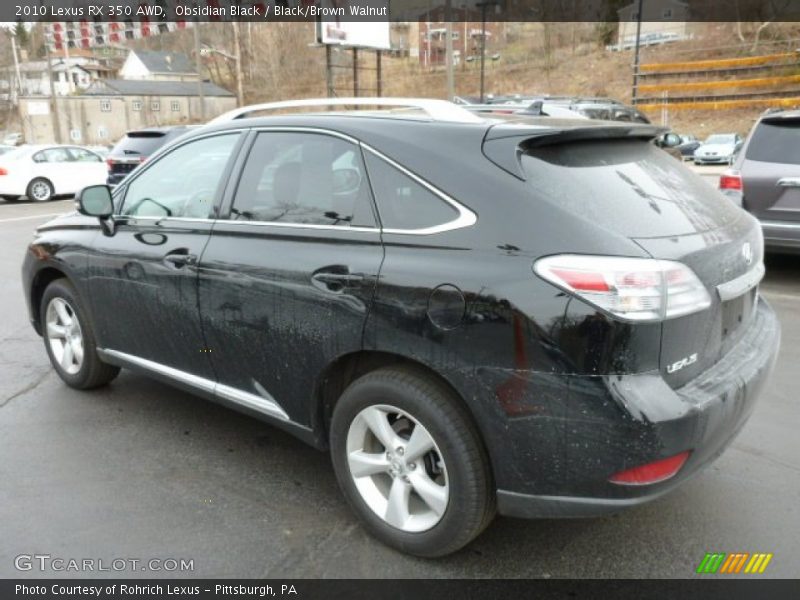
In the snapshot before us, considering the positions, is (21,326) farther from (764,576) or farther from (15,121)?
(15,121)

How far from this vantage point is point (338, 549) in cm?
276

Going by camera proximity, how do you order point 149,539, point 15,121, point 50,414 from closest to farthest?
point 149,539 < point 50,414 < point 15,121

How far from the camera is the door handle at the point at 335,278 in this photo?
2.62 meters

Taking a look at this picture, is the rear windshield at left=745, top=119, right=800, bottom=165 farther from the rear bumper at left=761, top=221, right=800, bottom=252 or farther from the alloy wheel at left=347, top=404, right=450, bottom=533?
the alloy wheel at left=347, top=404, right=450, bottom=533

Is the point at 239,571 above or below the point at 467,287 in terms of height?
below

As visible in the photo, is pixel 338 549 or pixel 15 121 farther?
pixel 15 121

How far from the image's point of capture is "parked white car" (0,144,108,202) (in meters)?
17.7

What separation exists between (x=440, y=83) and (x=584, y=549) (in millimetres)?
68790

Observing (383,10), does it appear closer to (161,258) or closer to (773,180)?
A: (773,180)

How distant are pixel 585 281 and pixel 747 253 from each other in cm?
100

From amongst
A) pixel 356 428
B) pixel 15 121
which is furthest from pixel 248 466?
pixel 15 121

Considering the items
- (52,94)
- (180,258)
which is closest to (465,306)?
(180,258)

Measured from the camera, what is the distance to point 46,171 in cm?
1811

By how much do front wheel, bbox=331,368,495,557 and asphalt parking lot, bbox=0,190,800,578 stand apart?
0.48 ft
